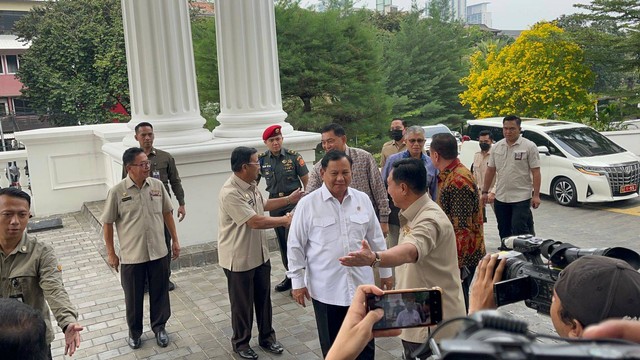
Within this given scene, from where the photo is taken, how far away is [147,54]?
299 inches

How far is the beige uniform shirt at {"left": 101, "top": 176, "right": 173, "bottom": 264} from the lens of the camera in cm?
491

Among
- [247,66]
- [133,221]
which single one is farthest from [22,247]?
[247,66]

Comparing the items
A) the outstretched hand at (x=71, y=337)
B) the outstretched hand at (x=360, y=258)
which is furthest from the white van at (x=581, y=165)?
the outstretched hand at (x=71, y=337)

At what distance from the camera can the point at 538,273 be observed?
209cm

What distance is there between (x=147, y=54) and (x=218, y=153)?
165cm

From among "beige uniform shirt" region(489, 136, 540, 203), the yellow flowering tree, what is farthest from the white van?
the yellow flowering tree

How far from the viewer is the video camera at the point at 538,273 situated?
2.03 m

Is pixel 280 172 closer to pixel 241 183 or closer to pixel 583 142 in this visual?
pixel 241 183

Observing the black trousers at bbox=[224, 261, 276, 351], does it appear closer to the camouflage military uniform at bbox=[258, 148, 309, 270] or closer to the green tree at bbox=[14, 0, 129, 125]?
the camouflage military uniform at bbox=[258, 148, 309, 270]

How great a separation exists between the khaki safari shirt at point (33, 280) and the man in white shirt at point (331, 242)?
1436 mm

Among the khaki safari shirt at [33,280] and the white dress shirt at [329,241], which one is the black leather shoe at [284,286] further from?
the khaki safari shirt at [33,280]

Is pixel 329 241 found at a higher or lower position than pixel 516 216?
higher

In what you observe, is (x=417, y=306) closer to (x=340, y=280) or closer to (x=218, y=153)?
(x=340, y=280)

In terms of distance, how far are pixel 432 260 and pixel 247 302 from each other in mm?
2041
